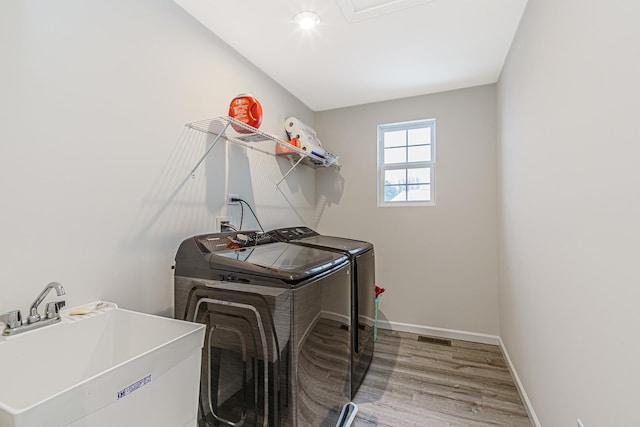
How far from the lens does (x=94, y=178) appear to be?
50.1 inches

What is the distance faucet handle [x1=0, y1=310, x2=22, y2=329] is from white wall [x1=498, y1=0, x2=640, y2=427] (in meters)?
1.90

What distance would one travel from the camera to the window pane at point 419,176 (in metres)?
3.12

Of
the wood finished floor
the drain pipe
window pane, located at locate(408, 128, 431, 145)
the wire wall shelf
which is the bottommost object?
the wood finished floor

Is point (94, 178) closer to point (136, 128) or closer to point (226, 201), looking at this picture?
point (136, 128)

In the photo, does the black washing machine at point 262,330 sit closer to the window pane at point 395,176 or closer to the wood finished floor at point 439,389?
the wood finished floor at point 439,389

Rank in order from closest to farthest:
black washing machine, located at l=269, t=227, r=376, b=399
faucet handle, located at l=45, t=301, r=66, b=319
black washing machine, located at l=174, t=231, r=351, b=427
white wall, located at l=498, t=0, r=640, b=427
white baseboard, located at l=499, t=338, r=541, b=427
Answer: white wall, located at l=498, t=0, r=640, b=427, faucet handle, located at l=45, t=301, r=66, b=319, black washing machine, located at l=174, t=231, r=351, b=427, white baseboard, located at l=499, t=338, r=541, b=427, black washing machine, located at l=269, t=227, r=376, b=399

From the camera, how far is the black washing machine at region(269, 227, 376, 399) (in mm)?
1969

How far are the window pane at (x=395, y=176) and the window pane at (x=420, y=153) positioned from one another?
0.55ft

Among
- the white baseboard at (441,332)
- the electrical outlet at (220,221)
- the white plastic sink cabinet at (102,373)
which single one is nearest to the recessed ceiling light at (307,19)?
the electrical outlet at (220,221)

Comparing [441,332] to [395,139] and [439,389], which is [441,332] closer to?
[439,389]

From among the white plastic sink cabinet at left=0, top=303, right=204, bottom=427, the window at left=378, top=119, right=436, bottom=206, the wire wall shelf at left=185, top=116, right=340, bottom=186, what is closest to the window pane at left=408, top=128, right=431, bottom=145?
the window at left=378, top=119, right=436, bottom=206

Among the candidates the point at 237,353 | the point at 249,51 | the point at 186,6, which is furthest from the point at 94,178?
the point at 249,51

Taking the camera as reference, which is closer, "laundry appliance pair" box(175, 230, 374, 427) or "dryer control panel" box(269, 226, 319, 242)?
"laundry appliance pair" box(175, 230, 374, 427)

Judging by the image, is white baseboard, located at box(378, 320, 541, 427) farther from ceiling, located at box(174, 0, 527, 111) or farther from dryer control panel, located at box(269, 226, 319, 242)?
ceiling, located at box(174, 0, 527, 111)
